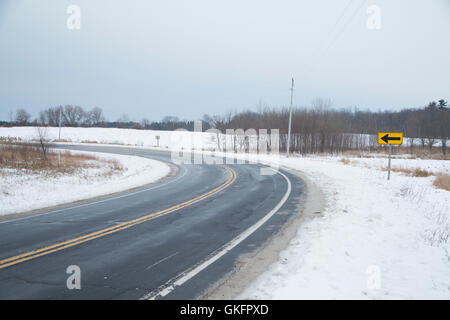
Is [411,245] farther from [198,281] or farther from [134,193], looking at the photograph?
[134,193]

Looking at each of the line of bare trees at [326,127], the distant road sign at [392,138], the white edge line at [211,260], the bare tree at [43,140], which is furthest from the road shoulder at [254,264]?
the line of bare trees at [326,127]

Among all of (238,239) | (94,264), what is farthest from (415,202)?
(94,264)

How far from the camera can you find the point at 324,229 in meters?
6.59

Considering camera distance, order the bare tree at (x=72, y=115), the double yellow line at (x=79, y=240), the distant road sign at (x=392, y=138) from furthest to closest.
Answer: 1. the bare tree at (x=72, y=115)
2. the distant road sign at (x=392, y=138)
3. the double yellow line at (x=79, y=240)

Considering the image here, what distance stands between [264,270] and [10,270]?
4.15 m

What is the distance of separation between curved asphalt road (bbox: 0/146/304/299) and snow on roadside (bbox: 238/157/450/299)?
0.93 metres

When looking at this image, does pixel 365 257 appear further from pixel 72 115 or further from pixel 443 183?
pixel 72 115

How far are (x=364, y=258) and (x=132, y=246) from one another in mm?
4496

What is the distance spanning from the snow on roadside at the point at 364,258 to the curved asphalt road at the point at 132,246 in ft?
3.06

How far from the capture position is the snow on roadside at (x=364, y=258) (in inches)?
153

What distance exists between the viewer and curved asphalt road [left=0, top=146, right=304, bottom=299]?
13.2 feet

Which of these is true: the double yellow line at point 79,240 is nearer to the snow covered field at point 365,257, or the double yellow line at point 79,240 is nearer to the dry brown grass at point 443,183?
the snow covered field at point 365,257

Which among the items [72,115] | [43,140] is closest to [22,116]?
[72,115]

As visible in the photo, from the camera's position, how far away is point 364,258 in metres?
4.99
